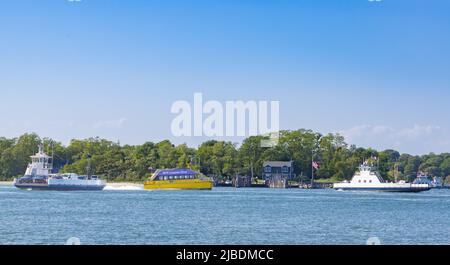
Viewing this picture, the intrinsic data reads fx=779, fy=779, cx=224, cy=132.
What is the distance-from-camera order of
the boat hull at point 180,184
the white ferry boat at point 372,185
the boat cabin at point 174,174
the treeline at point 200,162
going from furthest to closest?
the white ferry boat at point 372,185, the boat hull at point 180,184, the boat cabin at point 174,174, the treeline at point 200,162

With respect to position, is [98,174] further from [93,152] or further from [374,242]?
[374,242]

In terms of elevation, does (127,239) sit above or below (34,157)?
below

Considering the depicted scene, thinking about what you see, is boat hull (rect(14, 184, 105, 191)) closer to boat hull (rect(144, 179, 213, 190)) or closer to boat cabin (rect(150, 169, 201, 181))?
boat hull (rect(144, 179, 213, 190))

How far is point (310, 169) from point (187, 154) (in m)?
7.10

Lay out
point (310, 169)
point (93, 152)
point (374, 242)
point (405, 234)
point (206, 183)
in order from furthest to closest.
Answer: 1. point (206, 183)
2. point (310, 169)
3. point (93, 152)
4. point (405, 234)
5. point (374, 242)

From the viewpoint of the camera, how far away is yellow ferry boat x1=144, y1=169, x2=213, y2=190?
42312 millimetres

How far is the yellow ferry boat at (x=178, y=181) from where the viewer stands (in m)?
42.3

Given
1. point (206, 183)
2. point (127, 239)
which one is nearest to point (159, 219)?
point (127, 239)

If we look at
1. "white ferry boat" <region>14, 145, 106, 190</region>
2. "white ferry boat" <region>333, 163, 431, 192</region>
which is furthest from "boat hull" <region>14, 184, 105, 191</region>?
"white ferry boat" <region>333, 163, 431, 192</region>

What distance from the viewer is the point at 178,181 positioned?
45094 millimetres

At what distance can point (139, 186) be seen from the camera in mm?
47344

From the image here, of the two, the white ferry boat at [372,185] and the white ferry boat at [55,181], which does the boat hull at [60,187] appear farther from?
the white ferry boat at [372,185]

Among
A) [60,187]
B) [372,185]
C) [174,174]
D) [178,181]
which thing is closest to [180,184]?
[178,181]

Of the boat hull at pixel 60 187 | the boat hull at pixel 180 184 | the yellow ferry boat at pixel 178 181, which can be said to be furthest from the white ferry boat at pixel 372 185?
the boat hull at pixel 60 187
